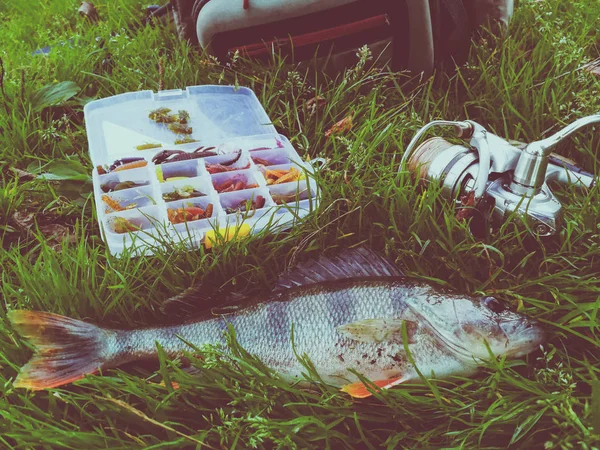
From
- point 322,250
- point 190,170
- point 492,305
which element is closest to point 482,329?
point 492,305

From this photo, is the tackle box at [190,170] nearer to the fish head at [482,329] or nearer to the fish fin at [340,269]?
the fish fin at [340,269]

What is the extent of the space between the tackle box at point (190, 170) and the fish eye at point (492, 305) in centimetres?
75

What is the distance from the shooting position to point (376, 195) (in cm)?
235

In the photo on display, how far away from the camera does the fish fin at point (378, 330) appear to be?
1.73 metres

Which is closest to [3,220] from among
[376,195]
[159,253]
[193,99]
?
[159,253]

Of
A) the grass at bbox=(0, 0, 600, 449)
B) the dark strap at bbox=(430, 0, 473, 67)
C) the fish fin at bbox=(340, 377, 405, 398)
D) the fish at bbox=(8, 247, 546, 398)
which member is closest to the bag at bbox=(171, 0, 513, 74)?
the dark strap at bbox=(430, 0, 473, 67)

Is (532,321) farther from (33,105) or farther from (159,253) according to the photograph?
(33,105)

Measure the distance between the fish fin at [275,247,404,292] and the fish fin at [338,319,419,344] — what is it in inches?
9.7

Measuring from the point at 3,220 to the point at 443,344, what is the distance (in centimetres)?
187

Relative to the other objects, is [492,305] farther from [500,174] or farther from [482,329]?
[500,174]

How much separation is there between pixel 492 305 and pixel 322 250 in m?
0.70

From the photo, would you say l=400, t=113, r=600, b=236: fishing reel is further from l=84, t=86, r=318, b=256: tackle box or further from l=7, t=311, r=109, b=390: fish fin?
l=7, t=311, r=109, b=390: fish fin

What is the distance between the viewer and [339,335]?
1.76m

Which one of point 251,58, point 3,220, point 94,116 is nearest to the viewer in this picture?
point 3,220
